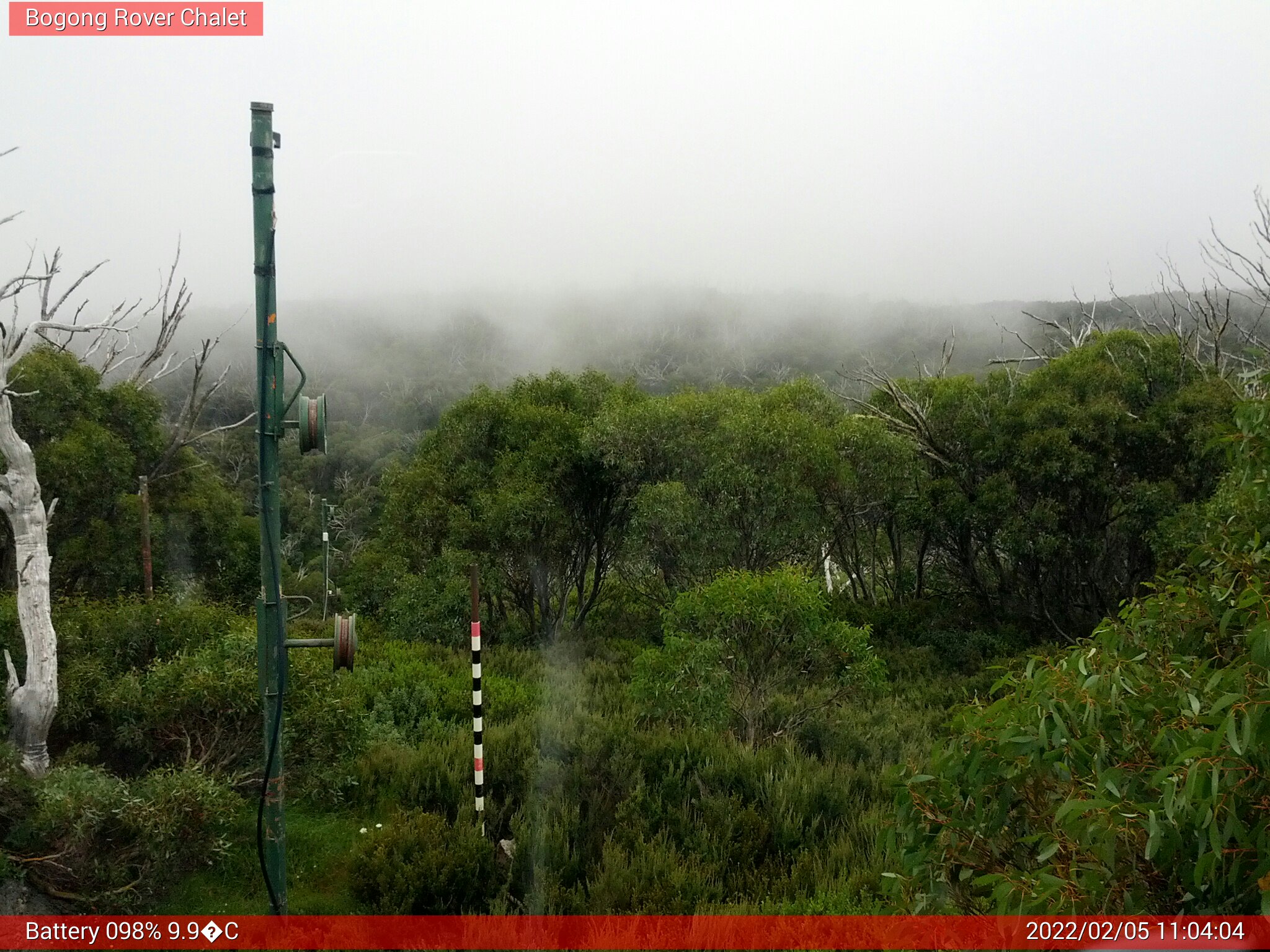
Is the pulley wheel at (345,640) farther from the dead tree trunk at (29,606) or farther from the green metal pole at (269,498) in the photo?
the dead tree trunk at (29,606)

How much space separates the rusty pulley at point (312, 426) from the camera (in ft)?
13.0

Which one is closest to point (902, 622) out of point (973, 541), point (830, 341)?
point (973, 541)

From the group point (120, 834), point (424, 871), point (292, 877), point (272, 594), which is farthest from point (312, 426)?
point (292, 877)

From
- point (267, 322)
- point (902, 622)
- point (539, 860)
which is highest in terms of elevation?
point (267, 322)

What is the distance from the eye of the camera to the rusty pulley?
3955 millimetres

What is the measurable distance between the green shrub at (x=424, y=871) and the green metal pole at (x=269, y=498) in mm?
866

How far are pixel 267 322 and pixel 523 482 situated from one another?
8547 mm

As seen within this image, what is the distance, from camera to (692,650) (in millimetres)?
7766

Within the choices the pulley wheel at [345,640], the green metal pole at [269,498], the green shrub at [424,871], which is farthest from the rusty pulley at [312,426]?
the green shrub at [424,871]

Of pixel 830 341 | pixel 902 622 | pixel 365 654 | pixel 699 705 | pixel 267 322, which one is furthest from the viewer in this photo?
pixel 830 341

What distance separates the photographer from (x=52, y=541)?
12898 mm

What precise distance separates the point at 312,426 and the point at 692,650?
4657mm

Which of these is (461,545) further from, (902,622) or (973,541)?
(973,541)

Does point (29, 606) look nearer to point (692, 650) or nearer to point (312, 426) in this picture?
point (312, 426)
